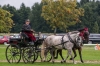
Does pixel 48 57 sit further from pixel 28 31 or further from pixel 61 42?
pixel 28 31

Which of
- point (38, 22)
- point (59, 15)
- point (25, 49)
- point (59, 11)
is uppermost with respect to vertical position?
point (59, 11)

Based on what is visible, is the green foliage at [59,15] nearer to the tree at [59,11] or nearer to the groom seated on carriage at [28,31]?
the tree at [59,11]

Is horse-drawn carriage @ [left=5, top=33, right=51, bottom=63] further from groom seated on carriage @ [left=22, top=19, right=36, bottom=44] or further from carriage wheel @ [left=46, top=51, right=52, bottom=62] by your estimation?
carriage wheel @ [left=46, top=51, right=52, bottom=62]

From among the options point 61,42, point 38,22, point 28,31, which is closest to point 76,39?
point 61,42

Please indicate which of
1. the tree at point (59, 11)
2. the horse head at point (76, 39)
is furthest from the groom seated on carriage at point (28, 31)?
the tree at point (59, 11)

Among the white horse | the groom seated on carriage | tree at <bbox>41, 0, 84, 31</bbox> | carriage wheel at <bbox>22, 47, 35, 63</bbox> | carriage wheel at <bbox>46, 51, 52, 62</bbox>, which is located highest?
tree at <bbox>41, 0, 84, 31</bbox>

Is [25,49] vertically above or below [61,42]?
below

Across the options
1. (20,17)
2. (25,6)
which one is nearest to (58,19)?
(20,17)

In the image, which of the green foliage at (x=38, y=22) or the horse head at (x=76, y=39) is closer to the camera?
the horse head at (x=76, y=39)

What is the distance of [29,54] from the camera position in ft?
65.6

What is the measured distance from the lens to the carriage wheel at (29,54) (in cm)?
1984

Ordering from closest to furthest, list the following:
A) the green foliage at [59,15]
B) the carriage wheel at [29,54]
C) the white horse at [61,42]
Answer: the white horse at [61,42]
the carriage wheel at [29,54]
the green foliage at [59,15]

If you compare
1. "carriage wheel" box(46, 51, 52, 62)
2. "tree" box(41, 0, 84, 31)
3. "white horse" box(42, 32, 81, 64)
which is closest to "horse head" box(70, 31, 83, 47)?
"white horse" box(42, 32, 81, 64)

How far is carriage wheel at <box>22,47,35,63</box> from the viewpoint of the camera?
19.8 m
